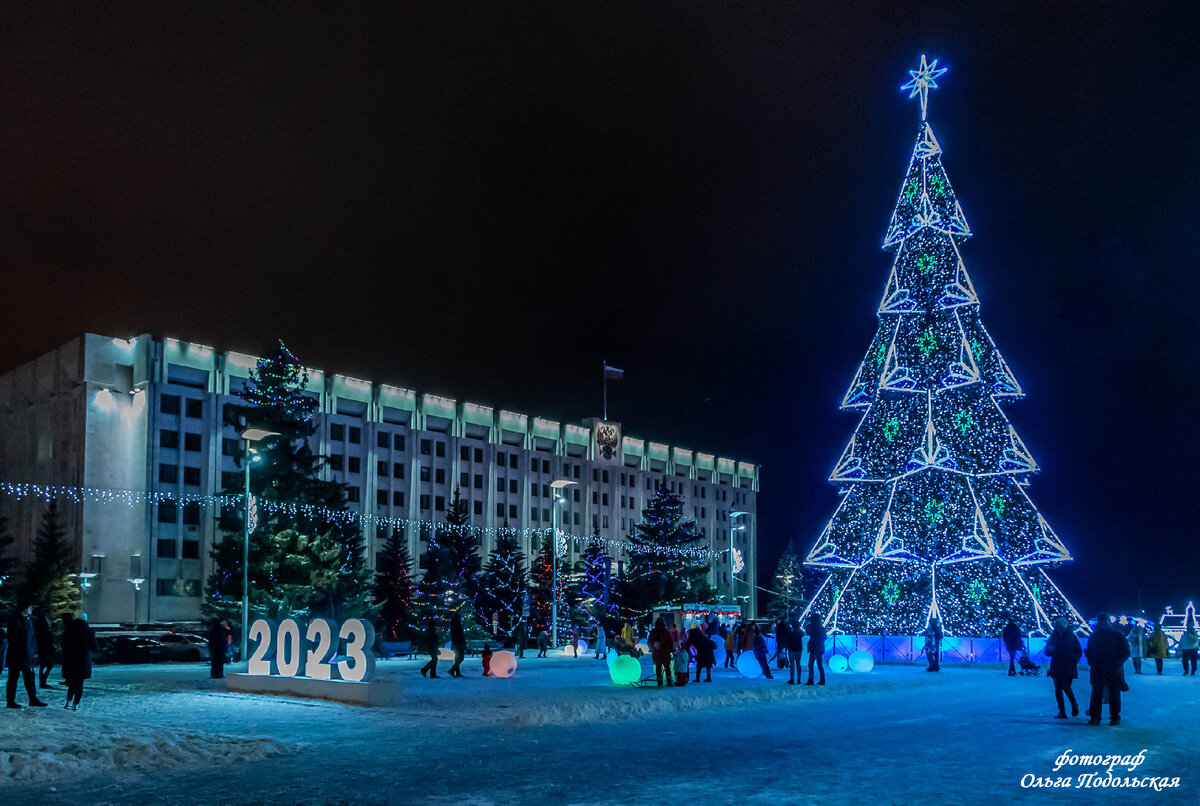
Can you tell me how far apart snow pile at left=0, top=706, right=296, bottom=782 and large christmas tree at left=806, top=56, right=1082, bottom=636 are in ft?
70.3

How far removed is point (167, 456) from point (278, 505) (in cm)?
3018

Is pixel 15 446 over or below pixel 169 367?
below

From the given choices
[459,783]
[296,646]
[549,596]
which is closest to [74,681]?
[296,646]

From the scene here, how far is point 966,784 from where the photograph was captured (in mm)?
10102

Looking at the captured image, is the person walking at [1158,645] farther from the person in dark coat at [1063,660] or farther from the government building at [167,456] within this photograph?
the government building at [167,456]

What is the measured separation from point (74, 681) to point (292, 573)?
2163 centimetres

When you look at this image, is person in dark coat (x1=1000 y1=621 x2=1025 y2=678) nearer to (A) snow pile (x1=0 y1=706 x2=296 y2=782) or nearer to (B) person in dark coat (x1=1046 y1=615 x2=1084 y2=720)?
(B) person in dark coat (x1=1046 y1=615 x2=1084 y2=720)

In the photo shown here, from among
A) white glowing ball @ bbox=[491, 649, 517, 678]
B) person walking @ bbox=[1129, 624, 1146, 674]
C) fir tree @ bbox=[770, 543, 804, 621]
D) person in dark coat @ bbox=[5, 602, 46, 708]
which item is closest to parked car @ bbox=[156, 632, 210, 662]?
white glowing ball @ bbox=[491, 649, 517, 678]

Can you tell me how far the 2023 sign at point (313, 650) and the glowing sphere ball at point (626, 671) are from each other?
630 cm

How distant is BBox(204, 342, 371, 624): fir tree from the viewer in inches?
1515

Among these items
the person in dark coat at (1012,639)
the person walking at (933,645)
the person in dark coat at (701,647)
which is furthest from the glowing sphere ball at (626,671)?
the person in dark coat at (1012,639)

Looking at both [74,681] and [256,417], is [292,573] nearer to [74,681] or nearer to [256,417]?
[256,417]

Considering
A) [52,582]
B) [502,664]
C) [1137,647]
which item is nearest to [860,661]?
[502,664]

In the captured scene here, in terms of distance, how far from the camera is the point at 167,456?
65.7 meters
